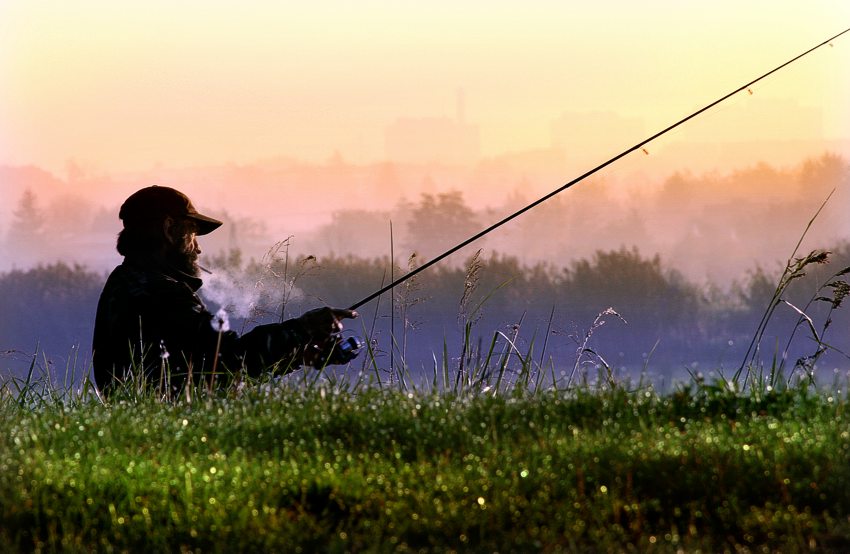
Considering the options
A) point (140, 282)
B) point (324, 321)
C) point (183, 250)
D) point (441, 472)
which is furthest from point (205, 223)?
point (441, 472)

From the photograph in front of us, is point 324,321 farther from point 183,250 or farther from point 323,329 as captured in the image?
point 183,250

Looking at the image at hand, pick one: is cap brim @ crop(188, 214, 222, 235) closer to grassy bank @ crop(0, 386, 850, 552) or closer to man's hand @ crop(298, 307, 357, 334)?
man's hand @ crop(298, 307, 357, 334)

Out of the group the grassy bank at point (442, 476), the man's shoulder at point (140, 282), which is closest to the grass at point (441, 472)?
the grassy bank at point (442, 476)

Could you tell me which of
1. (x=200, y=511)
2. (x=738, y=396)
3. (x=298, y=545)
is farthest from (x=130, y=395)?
(x=738, y=396)

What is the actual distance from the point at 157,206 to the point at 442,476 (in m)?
3.54

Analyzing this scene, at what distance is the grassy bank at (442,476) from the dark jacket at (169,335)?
0.91 meters

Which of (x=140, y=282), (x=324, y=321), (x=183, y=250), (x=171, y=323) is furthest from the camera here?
(x=183, y=250)

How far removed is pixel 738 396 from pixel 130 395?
12.9 ft

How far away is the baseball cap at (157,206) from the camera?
26.8ft

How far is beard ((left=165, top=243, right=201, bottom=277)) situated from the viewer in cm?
823

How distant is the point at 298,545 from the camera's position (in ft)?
16.6

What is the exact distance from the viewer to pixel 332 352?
25.7 ft

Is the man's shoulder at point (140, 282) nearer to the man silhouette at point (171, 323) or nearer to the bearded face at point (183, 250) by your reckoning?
the man silhouette at point (171, 323)

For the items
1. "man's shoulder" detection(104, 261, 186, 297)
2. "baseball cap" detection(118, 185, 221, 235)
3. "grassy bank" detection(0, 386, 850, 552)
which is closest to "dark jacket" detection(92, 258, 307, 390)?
"man's shoulder" detection(104, 261, 186, 297)
